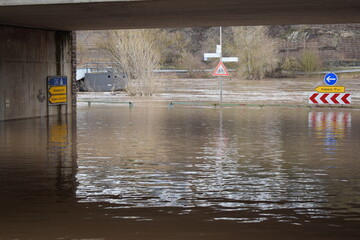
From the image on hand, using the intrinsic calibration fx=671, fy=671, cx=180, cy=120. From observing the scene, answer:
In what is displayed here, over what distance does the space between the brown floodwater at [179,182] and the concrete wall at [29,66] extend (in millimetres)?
2440

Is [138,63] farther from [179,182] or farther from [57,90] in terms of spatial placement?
[179,182]

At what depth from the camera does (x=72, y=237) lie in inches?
291

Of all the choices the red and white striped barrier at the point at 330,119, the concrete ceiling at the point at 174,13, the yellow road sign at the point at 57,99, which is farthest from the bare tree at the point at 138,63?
the concrete ceiling at the point at 174,13

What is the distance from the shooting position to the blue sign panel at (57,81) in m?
24.8

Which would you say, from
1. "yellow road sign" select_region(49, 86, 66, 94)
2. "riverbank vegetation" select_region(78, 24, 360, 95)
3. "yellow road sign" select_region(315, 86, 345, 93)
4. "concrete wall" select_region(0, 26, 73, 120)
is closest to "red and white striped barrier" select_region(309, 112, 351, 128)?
"yellow road sign" select_region(315, 86, 345, 93)

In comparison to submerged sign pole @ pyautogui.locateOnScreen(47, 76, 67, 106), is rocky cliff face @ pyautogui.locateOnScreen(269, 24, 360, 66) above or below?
above

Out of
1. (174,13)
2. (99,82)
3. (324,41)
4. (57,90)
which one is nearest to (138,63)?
(99,82)

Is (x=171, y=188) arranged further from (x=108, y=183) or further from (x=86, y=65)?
(x=86, y=65)

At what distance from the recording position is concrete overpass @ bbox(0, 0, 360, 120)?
15.5m

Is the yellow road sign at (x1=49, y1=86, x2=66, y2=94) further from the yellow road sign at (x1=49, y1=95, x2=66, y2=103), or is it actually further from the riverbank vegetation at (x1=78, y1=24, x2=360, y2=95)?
the riverbank vegetation at (x1=78, y1=24, x2=360, y2=95)

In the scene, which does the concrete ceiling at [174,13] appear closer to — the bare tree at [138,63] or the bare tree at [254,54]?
the bare tree at [138,63]

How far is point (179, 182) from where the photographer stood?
10.6 m

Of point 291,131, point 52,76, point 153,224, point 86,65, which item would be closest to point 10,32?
point 52,76

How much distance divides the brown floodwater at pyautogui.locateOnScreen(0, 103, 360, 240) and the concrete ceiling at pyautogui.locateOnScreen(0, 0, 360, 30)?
3.20 metres
